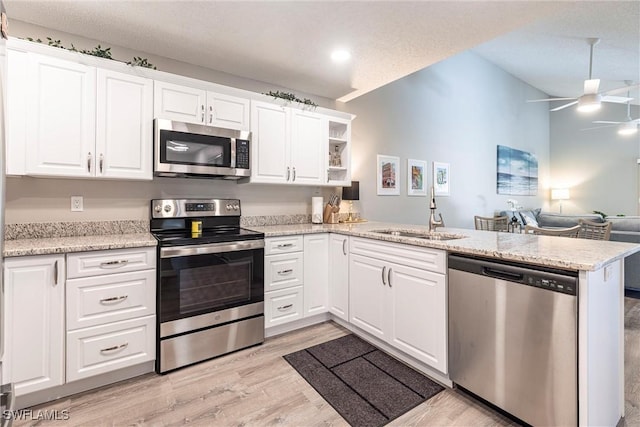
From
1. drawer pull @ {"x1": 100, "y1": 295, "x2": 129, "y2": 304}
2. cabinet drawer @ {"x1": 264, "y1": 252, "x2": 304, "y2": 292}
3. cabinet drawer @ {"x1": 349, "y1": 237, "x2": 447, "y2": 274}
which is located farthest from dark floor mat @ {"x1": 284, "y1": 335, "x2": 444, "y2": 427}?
drawer pull @ {"x1": 100, "y1": 295, "x2": 129, "y2": 304}

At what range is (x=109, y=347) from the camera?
1.99m

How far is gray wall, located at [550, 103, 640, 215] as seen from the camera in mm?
6871

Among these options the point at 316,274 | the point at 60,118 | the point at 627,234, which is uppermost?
the point at 60,118

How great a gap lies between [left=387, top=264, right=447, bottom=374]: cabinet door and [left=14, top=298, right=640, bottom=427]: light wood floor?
0.27 m

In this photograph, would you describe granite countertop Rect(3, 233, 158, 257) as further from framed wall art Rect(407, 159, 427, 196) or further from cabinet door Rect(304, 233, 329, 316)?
framed wall art Rect(407, 159, 427, 196)

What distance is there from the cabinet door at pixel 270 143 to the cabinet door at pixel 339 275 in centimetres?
83

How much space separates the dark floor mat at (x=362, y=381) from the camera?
1784 mm


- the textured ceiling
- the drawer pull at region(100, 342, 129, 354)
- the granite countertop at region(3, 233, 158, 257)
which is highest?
the textured ceiling

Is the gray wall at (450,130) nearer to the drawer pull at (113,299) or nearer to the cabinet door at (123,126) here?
the cabinet door at (123,126)

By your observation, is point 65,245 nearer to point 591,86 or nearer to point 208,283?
point 208,283

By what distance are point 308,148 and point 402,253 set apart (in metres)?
1.59

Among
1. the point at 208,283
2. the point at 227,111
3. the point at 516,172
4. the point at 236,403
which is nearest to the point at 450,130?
the point at 516,172

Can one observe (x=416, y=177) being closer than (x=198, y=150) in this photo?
No

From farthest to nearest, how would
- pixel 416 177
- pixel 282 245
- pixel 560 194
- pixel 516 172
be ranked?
pixel 560 194
pixel 516 172
pixel 416 177
pixel 282 245
